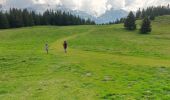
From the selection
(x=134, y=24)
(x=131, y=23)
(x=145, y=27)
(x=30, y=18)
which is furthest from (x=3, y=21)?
(x=145, y=27)

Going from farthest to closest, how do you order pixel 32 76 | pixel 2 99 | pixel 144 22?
pixel 144 22 → pixel 32 76 → pixel 2 99

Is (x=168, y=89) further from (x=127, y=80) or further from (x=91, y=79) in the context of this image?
(x=91, y=79)

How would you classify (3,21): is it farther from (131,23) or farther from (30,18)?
(131,23)

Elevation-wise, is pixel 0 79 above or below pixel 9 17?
below

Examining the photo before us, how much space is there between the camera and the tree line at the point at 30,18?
137938 mm

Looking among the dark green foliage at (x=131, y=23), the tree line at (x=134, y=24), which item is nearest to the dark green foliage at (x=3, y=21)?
the tree line at (x=134, y=24)

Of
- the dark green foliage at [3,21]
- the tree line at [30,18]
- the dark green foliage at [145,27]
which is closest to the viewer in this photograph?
the dark green foliage at [145,27]

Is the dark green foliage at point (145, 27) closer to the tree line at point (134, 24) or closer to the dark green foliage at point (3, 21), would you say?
the tree line at point (134, 24)

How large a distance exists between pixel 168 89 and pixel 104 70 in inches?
419

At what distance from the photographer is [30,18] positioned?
502 ft

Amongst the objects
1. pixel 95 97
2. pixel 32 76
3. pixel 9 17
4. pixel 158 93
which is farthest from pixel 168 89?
pixel 9 17

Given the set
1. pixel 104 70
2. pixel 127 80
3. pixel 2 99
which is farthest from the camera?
pixel 104 70

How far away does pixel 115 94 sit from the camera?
20031 millimetres

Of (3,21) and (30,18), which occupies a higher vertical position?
(30,18)
